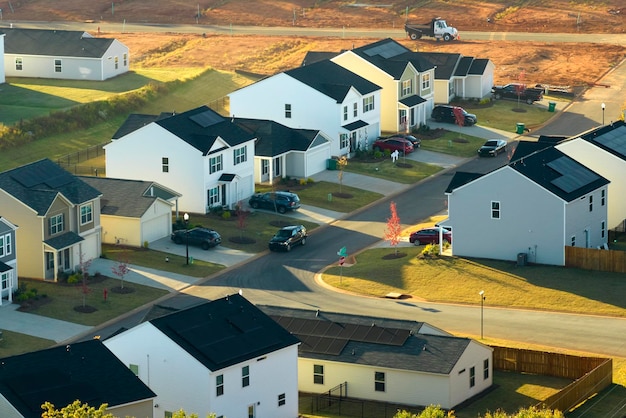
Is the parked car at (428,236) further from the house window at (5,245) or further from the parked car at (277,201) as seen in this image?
the house window at (5,245)

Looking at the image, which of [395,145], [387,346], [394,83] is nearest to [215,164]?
[395,145]

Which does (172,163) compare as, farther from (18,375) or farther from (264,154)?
(18,375)

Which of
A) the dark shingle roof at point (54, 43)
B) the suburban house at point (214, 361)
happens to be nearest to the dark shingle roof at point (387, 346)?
the suburban house at point (214, 361)

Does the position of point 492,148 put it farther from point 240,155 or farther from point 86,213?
point 86,213

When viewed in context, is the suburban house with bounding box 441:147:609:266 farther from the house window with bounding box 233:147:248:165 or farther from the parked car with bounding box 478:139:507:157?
the parked car with bounding box 478:139:507:157

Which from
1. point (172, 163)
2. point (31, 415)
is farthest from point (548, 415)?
point (172, 163)
